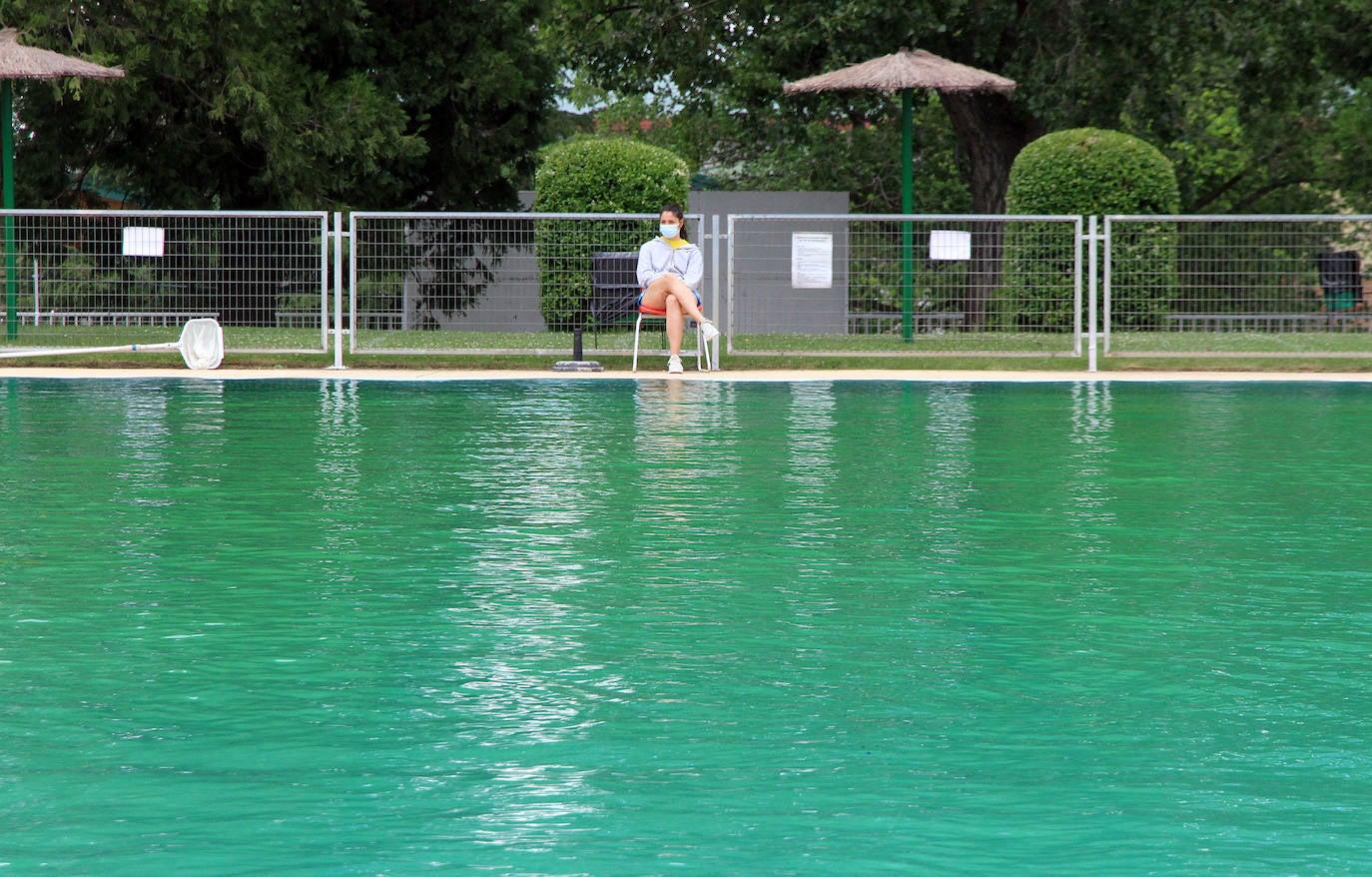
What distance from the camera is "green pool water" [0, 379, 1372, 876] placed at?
4.45m

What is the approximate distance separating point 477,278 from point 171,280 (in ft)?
11.3

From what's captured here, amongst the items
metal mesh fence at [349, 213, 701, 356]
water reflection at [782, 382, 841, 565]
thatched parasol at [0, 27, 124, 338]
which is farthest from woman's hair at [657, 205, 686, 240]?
thatched parasol at [0, 27, 124, 338]

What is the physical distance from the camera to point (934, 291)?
76.4 feet

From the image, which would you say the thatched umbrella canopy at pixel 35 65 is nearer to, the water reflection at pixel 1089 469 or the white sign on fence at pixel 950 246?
the white sign on fence at pixel 950 246

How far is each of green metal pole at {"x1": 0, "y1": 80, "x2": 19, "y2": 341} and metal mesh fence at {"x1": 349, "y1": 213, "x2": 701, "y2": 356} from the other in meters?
3.87

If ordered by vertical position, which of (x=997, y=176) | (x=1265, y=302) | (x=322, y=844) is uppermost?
(x=997, y=176)

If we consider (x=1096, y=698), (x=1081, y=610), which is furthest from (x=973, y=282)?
(x=1096, y=698)

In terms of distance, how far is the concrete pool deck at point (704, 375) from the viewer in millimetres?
20047

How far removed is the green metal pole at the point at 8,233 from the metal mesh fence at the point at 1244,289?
1237 cm

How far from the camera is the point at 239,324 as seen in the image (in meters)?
22.3

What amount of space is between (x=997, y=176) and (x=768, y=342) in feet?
36.7

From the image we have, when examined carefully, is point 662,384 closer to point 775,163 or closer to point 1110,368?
point 1110,368

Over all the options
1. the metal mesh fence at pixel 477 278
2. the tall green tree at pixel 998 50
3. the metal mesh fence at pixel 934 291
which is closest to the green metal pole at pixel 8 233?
the metal mesh fence at pixel 477 278

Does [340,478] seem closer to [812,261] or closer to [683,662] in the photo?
[683,662]
